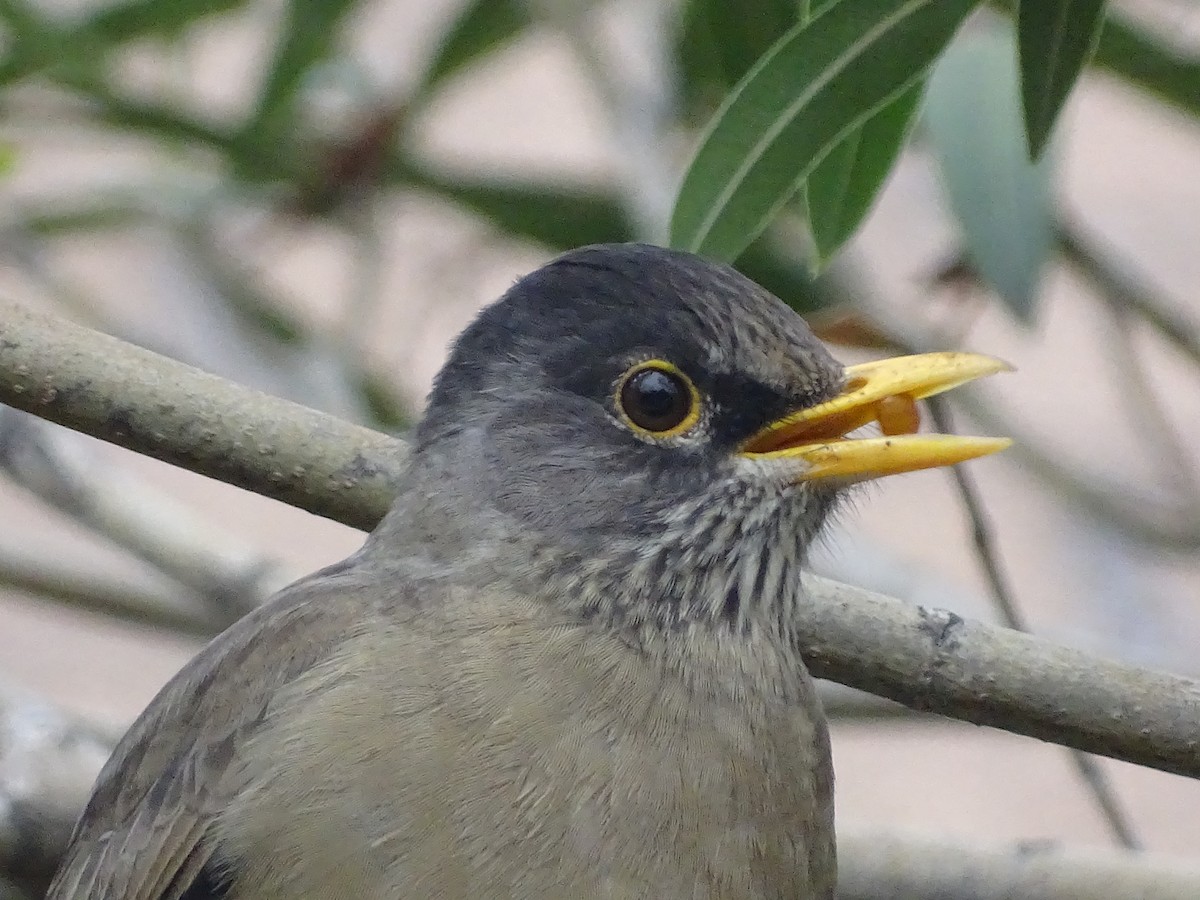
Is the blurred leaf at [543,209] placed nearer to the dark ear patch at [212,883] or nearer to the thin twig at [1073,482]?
the thin twig at [1073,482]

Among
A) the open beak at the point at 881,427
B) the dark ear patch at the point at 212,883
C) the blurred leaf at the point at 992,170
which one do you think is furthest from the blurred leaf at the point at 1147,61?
the dark ear patch at the point at 212,883

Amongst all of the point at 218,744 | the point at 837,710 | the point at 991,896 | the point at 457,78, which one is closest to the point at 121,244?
the point at 457,78

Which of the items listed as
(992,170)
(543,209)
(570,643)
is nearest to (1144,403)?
(992,170)

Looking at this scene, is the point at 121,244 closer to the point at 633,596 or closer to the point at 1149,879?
the point at 633,596

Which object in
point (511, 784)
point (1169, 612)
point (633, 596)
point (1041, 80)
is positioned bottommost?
point (511, 784)

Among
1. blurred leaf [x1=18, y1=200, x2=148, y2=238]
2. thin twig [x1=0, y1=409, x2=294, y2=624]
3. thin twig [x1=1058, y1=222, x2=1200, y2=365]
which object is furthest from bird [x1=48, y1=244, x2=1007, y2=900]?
blurred leaf [x1=18, y1=200, x2=148, y2=238]

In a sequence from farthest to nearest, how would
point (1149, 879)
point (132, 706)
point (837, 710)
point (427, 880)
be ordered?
point (132, 706) → point (837, 710) → point (1149, 879) → point (427, 880)
